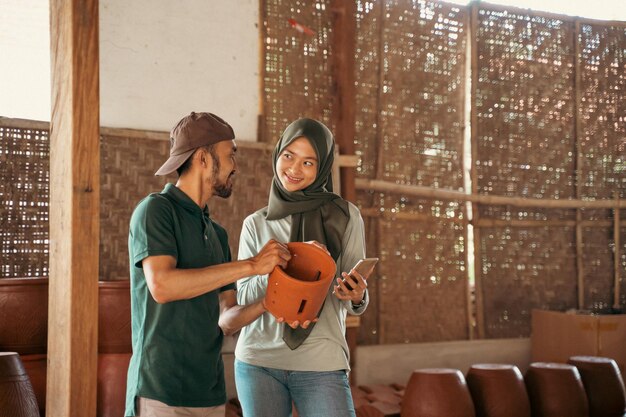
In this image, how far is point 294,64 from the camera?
3904mm

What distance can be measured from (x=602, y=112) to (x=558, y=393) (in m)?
2.28

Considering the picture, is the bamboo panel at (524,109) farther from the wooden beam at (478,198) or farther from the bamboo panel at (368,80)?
the bamboo panel at (368,80)

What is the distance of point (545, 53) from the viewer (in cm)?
477

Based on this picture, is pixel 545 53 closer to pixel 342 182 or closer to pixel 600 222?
pixel 600 222

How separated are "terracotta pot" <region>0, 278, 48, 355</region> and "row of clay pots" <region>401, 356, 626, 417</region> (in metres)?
1.68

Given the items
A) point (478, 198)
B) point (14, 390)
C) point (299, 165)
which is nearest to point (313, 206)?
point (299, 165)

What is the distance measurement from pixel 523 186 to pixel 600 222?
26.2 inches

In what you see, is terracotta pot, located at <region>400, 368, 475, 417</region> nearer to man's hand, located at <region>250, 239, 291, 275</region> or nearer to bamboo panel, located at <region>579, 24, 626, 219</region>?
man's hand, located at <region>250, 239, 291, 275</region>

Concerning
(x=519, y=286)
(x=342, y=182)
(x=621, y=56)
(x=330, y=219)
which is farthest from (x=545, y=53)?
(x=330, y=219)

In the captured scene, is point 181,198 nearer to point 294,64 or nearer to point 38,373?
point 38,373

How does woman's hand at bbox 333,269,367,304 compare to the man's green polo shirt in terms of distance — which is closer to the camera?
the man's green polo shirt

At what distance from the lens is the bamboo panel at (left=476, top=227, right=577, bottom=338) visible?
455 centimetres

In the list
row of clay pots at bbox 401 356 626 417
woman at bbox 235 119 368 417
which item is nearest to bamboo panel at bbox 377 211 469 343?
row of clay pots at bbox 401 356 626 417

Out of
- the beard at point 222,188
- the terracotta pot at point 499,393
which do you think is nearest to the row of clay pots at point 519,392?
the terracotta pot at point 499,393
